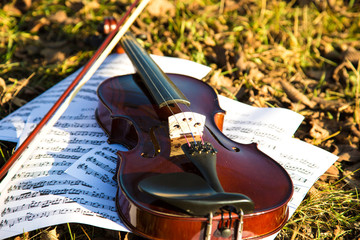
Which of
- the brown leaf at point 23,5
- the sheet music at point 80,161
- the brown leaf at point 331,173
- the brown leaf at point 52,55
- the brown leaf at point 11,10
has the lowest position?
the brown leaf at point 331,173

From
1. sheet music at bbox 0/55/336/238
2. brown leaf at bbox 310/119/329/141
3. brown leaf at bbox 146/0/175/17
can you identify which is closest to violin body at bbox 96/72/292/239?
sheet music at bbox 0/55/336/238

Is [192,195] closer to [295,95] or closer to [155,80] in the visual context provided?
[155,80]

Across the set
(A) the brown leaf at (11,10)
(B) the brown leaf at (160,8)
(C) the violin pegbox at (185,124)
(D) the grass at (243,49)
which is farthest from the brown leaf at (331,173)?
(A) the brown leaf at (11,10)

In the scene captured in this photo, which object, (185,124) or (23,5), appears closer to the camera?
(185,124)

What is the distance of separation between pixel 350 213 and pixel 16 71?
2.07 m

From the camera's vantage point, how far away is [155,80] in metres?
1.62

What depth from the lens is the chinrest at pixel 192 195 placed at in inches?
39.6

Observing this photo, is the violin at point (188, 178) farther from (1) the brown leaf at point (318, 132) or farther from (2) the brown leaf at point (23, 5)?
(2) the brown leaf at point (23, 5)

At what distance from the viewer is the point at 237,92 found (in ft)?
7.23

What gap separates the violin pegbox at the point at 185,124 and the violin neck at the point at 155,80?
0.39 ft

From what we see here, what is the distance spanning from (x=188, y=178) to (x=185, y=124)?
0.30m

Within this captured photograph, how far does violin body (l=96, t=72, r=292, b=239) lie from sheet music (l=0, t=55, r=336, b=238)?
16 centimetres

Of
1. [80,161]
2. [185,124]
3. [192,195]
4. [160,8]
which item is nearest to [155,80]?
[185,124]

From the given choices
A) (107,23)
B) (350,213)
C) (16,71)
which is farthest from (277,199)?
(16,71)
